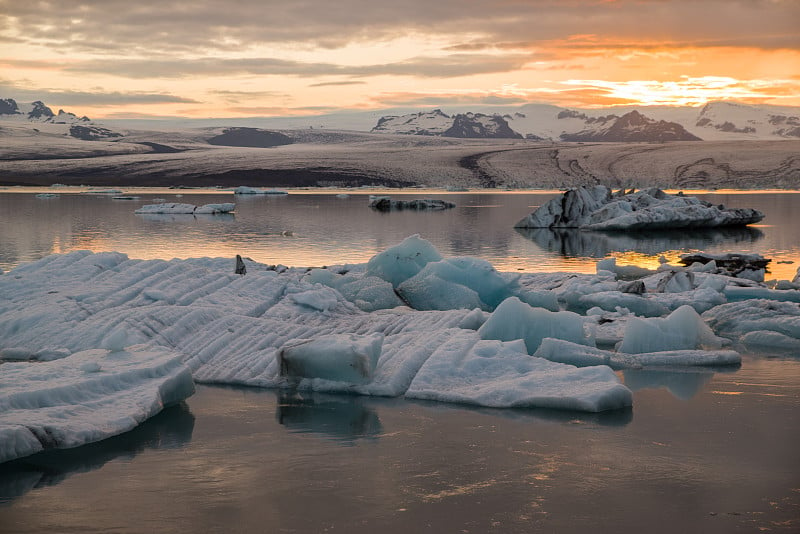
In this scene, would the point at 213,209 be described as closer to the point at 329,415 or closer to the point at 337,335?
the point at 337,335

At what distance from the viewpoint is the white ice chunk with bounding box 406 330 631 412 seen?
6.90m

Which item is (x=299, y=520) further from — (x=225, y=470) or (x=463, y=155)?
(x=463, y=155)

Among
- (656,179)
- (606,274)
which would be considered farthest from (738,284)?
(656,179)

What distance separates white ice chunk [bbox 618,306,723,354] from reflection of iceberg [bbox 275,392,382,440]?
3.19 meters

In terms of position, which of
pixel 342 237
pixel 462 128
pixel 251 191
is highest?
pixel 462 128

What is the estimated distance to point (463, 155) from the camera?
77562 millimetres

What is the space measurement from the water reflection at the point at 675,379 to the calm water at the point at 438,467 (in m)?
0.03

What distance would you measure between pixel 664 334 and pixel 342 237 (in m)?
14.9

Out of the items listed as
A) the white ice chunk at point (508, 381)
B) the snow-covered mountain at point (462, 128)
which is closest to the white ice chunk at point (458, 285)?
the white ice chunk at point (508, 381)

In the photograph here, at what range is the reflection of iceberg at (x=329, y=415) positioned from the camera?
21.1 feet

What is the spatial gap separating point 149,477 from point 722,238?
22.3 meters

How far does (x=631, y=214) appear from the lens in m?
26.8

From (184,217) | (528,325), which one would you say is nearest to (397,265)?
(528,325)

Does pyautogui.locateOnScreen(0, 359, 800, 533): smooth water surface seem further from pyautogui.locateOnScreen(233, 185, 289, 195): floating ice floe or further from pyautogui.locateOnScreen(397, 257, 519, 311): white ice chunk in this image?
pyautogui.locateOnScreen(233, 185, 289, 195): floating ice floe
